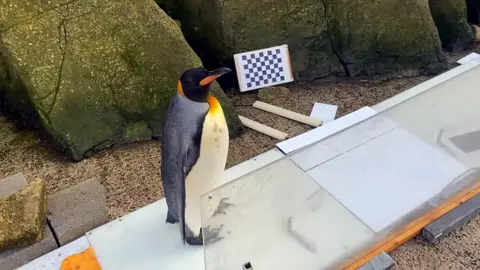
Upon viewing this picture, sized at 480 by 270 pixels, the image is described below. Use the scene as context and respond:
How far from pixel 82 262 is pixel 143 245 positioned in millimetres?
173

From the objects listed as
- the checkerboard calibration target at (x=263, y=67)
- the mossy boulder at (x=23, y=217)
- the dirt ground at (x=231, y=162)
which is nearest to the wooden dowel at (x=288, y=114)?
the dirt ground at (x=231, y=162)

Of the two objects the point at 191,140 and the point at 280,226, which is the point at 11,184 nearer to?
the point at 191,140

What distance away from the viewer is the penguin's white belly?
4.31ft

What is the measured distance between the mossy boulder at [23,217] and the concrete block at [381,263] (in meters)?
0.91

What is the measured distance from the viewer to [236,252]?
144 cm

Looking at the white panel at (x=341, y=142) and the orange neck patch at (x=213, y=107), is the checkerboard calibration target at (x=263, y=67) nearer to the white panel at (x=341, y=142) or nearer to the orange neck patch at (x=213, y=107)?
the white panel at (x=341, y=142)

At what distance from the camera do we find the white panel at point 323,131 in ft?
6.08

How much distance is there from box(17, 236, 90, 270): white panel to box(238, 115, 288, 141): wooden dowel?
2.68 ft

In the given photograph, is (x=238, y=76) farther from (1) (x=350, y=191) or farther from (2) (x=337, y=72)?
(1) (x=350, y=191)

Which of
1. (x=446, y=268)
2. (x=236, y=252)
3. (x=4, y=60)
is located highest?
(x=4, y=60)

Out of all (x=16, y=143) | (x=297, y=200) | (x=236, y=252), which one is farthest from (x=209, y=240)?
(x=16, y=143)

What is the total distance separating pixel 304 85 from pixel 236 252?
1.15m

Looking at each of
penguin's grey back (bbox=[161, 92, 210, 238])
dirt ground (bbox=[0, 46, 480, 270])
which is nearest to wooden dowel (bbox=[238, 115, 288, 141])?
dirt ground (bbox=[0, 46, 480, 270])

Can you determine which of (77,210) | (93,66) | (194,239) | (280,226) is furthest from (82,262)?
(93,66)
